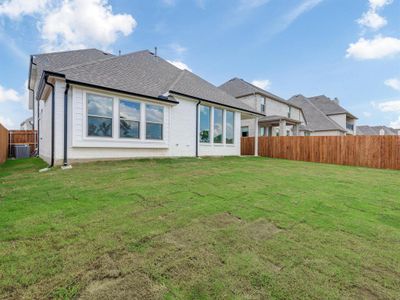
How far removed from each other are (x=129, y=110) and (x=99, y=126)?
4.67 feet

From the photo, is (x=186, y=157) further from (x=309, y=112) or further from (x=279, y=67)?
(x=309, y=112)

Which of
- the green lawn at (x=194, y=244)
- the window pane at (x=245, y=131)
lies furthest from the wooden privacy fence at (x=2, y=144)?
the window pane at (x=245, y=131)

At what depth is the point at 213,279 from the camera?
1.93 meters

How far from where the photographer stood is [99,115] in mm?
8336

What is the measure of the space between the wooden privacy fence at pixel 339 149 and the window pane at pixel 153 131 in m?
9.30

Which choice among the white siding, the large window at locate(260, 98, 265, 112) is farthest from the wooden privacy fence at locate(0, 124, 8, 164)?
the large window at locate(260, 98, 265, 112)

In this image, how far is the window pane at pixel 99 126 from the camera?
8141 millimetres

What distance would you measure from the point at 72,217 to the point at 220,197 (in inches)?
105

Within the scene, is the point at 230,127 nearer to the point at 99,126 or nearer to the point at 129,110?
the point at 129,110

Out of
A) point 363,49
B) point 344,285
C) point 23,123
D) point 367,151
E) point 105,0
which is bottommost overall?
point 344,285

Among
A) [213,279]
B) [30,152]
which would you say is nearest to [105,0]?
[30,152]

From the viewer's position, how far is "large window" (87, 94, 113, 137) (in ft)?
26.7

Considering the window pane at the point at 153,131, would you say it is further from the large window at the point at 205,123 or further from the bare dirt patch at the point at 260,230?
the bare dirt patch at the point at 260,230

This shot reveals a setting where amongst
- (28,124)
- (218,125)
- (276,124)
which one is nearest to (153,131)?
(218,125)
